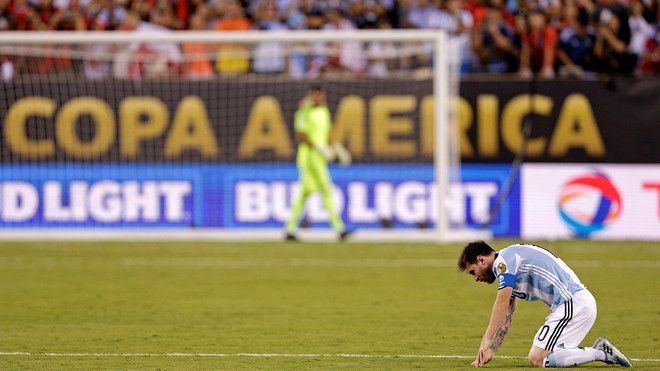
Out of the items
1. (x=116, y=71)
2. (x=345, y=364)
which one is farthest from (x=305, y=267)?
(x=345, y=364)

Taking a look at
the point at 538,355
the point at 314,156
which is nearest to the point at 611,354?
the point at 538,355

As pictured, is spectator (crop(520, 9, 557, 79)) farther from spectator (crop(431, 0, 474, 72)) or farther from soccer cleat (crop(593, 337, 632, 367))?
soccer cleat (crop(593, 337, 632, 367))

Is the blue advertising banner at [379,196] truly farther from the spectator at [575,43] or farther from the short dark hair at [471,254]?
the short dark hair at [471,254]

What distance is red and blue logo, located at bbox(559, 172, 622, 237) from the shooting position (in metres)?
22.4

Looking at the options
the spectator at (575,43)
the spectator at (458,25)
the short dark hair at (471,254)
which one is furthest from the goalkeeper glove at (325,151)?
the short dark hair at (471,254)

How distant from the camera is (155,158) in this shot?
926 inches

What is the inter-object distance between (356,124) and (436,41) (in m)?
2.16

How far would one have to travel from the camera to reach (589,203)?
2247 cm

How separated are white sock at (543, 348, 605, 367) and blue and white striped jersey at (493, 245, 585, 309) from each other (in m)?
0.34

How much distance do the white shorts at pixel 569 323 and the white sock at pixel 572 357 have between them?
0.15 ft

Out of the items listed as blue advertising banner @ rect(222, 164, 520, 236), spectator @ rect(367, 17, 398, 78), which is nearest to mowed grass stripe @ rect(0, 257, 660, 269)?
blue advertising banner @ rect(222, 164, 520, 236)

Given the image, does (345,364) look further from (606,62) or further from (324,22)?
(324,22)

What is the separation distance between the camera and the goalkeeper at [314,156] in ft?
72.4

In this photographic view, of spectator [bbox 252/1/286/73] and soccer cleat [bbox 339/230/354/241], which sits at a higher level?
spectator [bbox 252/1/286/73]
